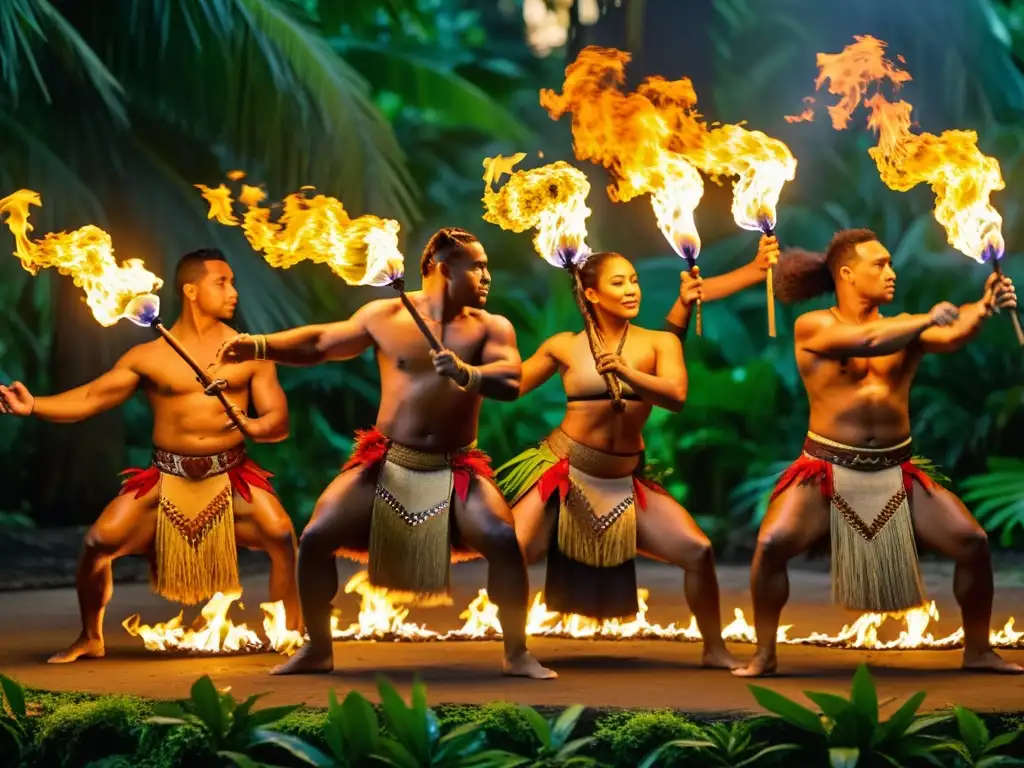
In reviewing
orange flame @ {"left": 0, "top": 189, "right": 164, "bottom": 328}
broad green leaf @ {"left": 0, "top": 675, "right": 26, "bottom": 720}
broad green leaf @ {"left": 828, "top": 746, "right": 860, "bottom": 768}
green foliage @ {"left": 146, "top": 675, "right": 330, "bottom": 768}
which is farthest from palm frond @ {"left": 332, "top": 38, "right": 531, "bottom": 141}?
broad green leaf @ {"left": 828, "top": 746, "right": 860, "bottom": 768}

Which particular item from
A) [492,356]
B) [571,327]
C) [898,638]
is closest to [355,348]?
[492,356]

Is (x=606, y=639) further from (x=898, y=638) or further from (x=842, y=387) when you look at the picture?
(x=842, y=387)

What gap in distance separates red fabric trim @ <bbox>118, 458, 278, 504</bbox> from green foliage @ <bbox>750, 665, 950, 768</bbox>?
2.34 m

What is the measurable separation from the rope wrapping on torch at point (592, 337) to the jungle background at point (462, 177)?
3275 mm

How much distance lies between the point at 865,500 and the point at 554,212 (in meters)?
1.42

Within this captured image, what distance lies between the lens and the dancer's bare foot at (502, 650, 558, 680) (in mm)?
6145

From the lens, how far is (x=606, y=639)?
7266 mm

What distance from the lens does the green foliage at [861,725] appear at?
5.13 meters

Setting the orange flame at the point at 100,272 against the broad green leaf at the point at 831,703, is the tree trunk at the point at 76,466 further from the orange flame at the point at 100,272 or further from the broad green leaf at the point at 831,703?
the broad green leaf at the point at 831,703

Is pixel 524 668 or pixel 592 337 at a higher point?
pixel 592 337

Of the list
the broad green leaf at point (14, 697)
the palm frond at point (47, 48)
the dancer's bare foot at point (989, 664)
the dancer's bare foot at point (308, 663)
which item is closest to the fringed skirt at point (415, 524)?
the dancer's bare foot at point (308, 663)

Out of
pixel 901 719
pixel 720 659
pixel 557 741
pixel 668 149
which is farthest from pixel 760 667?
pixel 668 149

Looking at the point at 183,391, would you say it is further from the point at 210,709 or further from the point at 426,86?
the point at 426,86

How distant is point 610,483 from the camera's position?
21.4 feet
